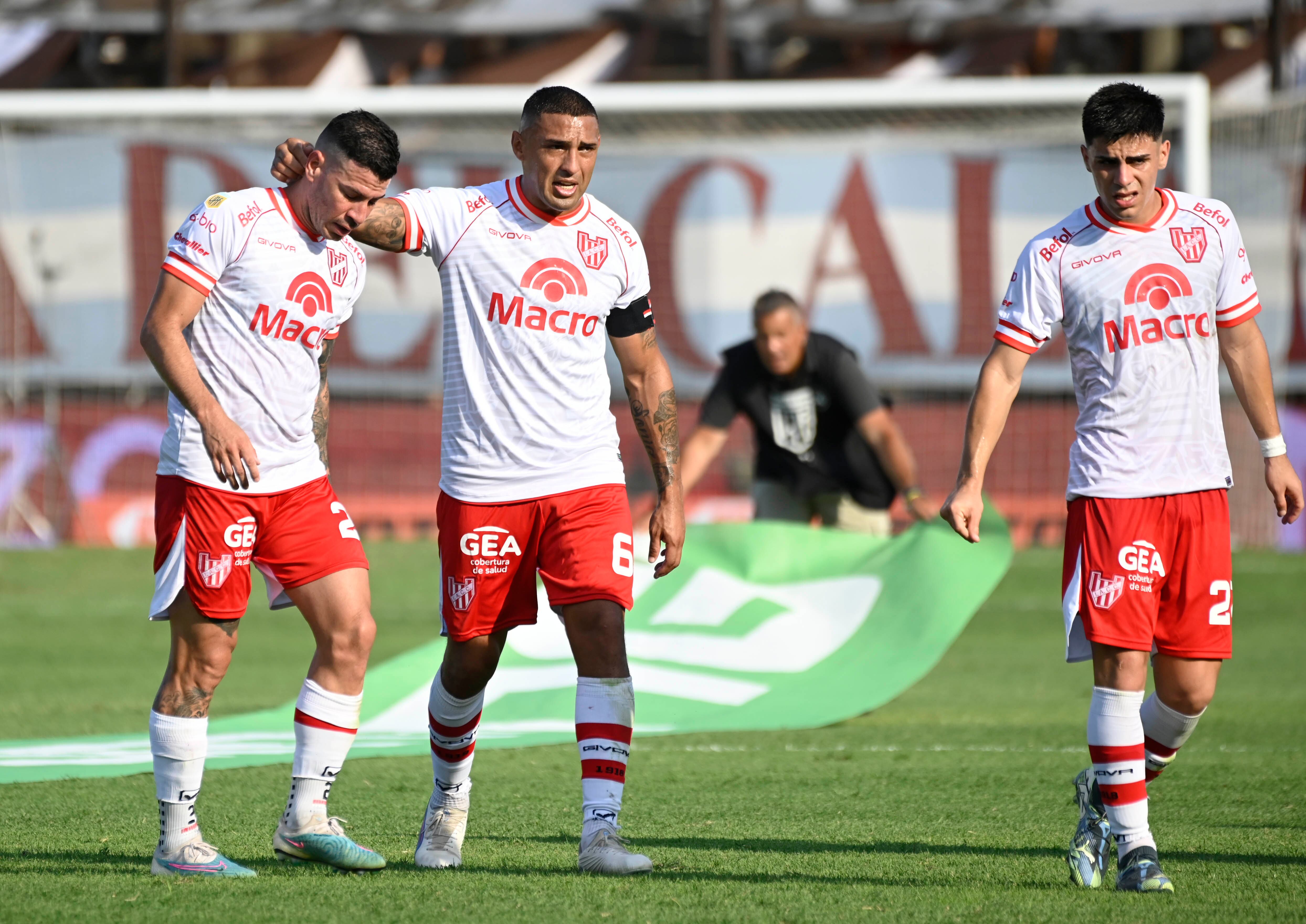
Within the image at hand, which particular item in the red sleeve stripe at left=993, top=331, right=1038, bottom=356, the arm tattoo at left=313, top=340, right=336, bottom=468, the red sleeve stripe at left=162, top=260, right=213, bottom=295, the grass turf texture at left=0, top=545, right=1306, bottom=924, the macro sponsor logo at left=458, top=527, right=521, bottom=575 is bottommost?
the grass turf texture at left=0, top=545, right=1306, bottom=924

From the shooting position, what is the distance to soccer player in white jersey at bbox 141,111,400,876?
4.30m

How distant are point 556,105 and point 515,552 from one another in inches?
50.1

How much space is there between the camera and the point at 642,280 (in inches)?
181

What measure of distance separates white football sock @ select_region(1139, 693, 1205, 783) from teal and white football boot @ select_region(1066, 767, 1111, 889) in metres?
0.21

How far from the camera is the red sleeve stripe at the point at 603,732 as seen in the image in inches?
170

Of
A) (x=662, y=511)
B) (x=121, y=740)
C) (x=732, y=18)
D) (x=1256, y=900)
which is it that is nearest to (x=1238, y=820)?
(x=1256, y=900)

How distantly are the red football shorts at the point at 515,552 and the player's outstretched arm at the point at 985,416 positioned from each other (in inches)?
37.2

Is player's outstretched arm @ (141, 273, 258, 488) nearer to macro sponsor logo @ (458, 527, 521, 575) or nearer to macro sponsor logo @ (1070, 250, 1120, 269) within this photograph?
macro sponsor logo @ (458, 527, 521, 575)

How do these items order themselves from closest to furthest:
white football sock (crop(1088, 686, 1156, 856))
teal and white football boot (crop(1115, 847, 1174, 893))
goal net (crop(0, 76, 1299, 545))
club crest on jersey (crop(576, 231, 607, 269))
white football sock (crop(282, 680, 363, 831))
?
teal and white football boot (crop(1115, 847, 1174, 893)), white football sock (crop(1088, 686, 1156, 856)), white football sock (crop(282, 680, 363, 831)), club crest on jersey (crop(576, 231, 607, 269)), goal net (crop(0, 76, 1299, 545))

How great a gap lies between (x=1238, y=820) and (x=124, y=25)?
18124 millimetres

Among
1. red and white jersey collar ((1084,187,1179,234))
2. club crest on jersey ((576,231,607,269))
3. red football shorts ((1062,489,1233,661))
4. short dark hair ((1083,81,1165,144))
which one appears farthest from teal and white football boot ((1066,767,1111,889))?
club crest on jersey ((576,231,607,269))

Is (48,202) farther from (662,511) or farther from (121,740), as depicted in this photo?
→ (662,511)

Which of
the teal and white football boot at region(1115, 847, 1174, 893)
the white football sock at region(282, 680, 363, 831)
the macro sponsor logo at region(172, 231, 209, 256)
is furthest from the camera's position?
the white football sock at region(282, 680, 363, 831)

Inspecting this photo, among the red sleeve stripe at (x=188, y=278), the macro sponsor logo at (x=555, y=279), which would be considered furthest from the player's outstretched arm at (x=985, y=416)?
the red sleeve stripe at (x=188, y=278)
